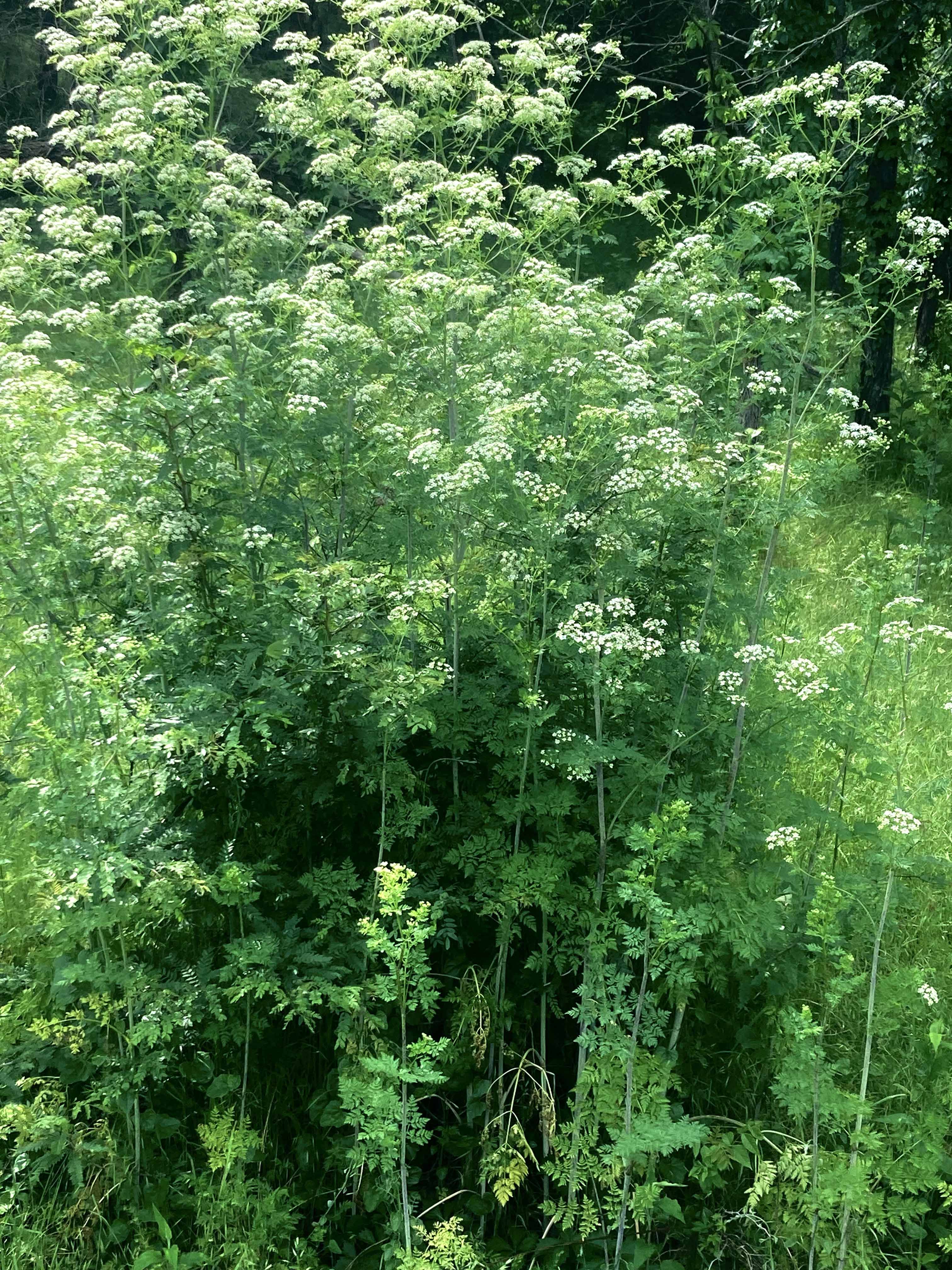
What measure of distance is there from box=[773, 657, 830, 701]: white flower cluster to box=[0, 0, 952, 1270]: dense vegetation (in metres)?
0.04

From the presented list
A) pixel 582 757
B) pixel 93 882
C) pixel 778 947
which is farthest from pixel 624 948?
pixel 93 882

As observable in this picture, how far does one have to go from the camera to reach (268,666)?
296cm

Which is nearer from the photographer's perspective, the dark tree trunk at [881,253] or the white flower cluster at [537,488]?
the white flower cluster at [537,488]

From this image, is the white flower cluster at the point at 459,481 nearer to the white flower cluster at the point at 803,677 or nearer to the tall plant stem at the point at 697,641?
the tall plant stem at the point at 697,641

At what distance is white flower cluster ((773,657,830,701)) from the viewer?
308 centimetres

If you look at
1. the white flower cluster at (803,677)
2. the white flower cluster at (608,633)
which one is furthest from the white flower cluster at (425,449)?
the white flower cluster at (803,677)

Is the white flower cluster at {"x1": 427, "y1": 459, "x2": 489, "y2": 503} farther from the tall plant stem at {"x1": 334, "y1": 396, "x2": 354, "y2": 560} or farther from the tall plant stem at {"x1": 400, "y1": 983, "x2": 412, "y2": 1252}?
the tall plant stem at {"x1": 400, "y1": 983, "x2": 412, "y2": 1252}

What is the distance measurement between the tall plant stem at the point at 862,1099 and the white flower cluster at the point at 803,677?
21.8 inches

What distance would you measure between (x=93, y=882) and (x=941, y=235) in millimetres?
3295

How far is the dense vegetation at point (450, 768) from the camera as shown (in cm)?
277

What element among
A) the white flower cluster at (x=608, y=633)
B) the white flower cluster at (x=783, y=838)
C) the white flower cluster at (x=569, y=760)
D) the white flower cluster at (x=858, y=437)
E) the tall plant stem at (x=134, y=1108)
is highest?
the white flower cluster at (x=858, y=437)

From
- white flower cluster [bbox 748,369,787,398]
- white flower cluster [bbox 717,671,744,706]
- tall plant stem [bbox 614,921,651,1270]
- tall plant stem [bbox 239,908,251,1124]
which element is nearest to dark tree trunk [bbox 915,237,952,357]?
white flower cluster [bbox 748,369,787,398]

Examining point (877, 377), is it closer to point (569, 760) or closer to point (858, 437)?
point (858, 437)

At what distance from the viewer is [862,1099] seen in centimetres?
257
